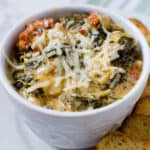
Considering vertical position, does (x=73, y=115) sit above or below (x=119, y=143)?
above

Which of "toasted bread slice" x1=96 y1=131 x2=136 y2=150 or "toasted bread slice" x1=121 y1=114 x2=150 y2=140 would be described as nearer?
"toasted bread slice" x1=96 y1=131 x2=136 y2=150

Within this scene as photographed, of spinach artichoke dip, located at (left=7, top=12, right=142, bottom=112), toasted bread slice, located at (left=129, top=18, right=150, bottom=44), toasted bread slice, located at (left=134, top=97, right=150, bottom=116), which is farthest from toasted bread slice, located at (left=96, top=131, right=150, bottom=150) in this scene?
toasted bread slice, located at (left=129, top=18, right=150, bottom=44)

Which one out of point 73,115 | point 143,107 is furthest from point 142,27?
point 73,115

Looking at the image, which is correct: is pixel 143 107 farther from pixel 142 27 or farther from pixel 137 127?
pixel 142 27

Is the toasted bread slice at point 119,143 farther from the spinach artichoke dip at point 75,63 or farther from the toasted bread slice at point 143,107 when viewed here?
the spinach artichoke dip at point 75,63

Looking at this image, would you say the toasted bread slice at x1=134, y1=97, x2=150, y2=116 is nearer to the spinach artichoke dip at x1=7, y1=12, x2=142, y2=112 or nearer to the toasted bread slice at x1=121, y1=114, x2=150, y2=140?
the toasted bread slice at x1=121, y1=114, x2=150, y2=140

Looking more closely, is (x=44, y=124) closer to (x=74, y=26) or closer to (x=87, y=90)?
(x=87, y=90)
